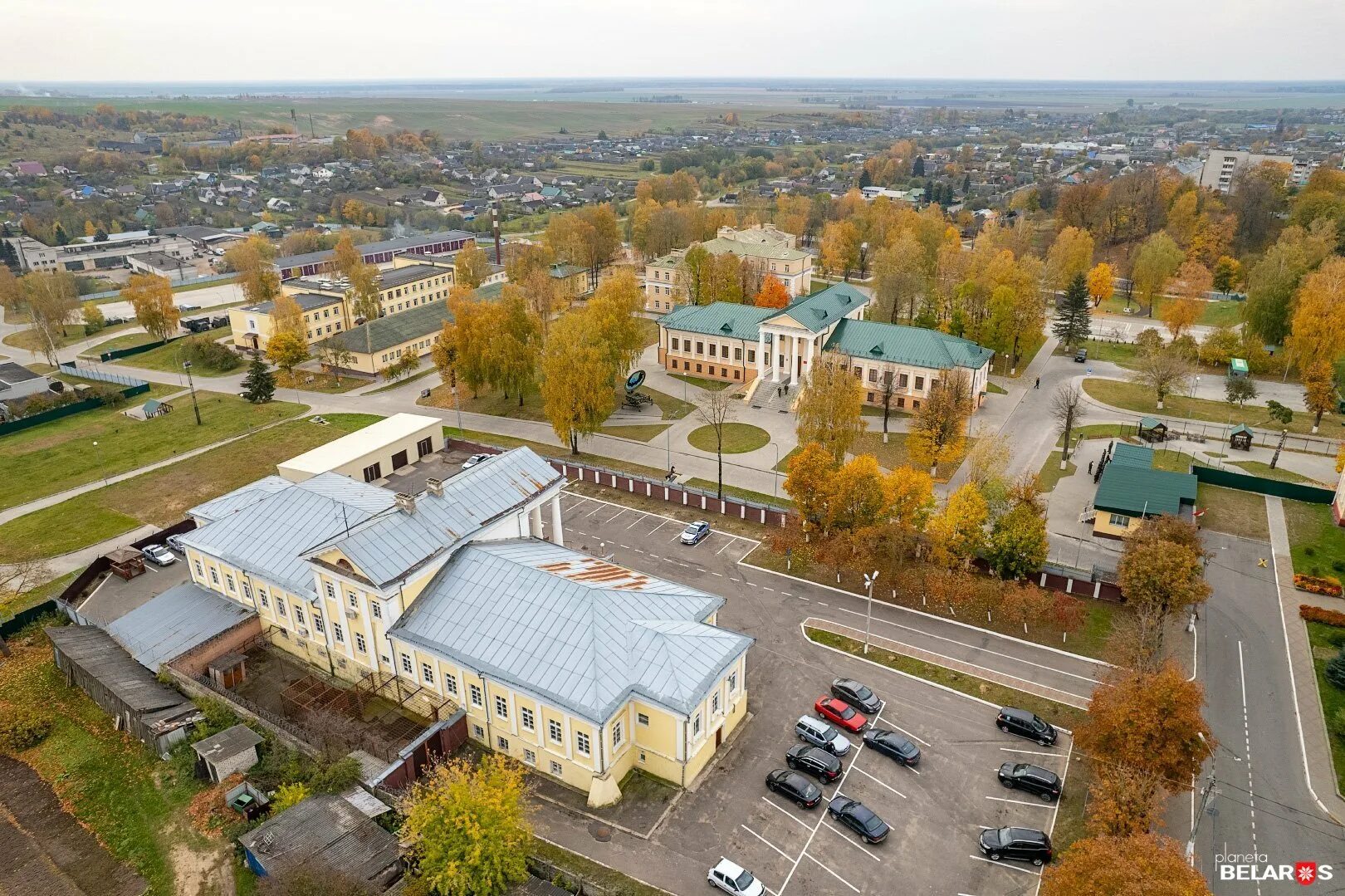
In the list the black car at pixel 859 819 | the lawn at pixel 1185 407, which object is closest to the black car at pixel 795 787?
the black car at pixel 859 819

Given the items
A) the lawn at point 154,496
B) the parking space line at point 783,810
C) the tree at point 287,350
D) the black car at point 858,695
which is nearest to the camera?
the parking space line at point 783,810

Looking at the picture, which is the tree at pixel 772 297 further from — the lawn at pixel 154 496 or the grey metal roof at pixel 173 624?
the grey metal roof at pixel 173 624

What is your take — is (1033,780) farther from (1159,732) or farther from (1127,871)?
(1127,871)

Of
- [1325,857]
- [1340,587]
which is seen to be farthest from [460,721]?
[1340,587]

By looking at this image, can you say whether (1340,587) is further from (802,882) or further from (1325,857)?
(802,882)

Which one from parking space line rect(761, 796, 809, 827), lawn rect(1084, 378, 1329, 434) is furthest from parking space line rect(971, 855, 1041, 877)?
lawn rect(1084, 378, 1329, 434)

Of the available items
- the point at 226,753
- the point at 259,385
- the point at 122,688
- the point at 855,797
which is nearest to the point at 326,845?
the point at 226,753

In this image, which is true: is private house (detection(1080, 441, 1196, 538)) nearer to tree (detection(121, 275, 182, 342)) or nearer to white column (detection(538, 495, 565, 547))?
white column (detection(538, 495, 565, 547))
